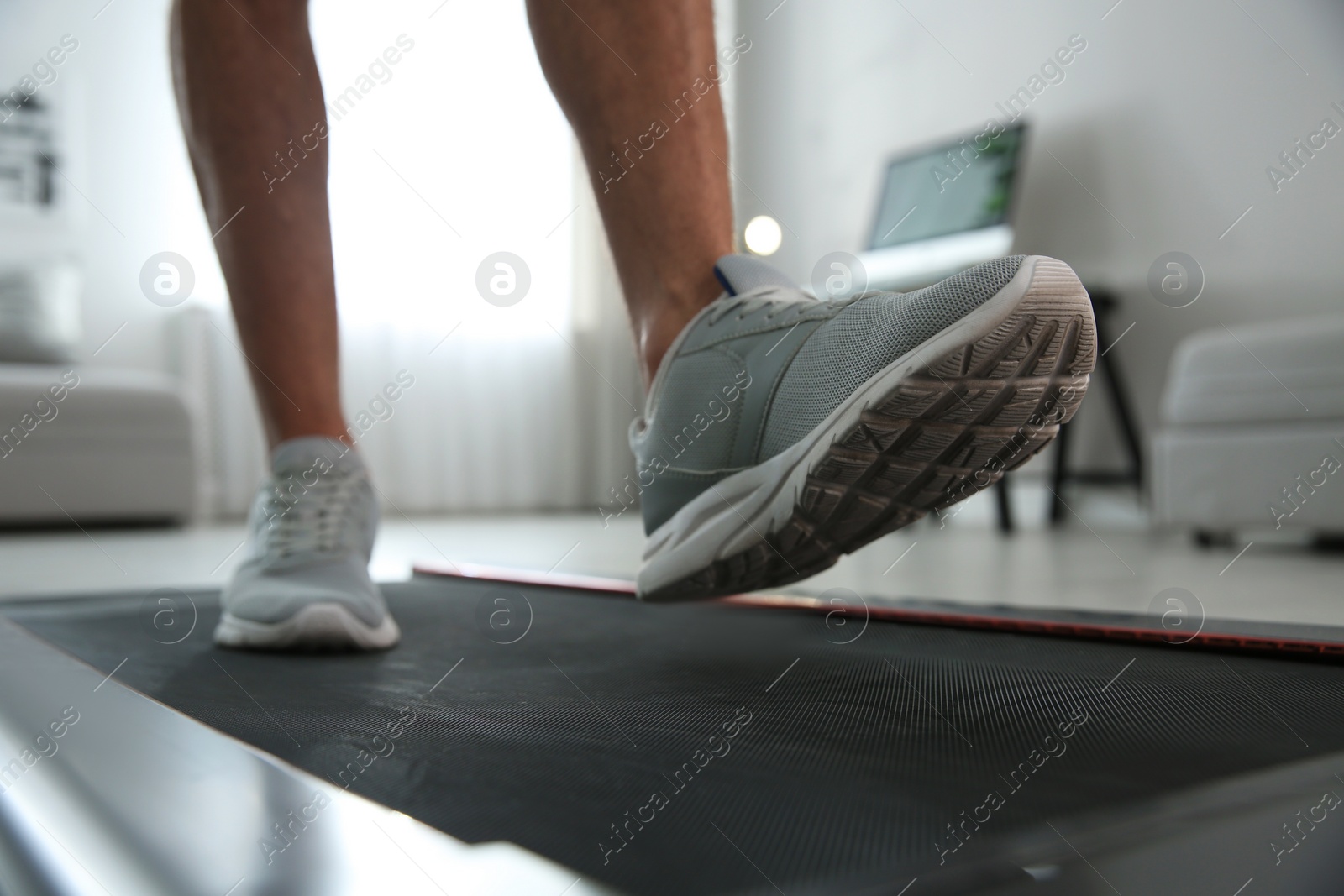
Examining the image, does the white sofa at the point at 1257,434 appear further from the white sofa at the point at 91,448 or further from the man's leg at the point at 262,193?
the white sofa at the point at 91,448

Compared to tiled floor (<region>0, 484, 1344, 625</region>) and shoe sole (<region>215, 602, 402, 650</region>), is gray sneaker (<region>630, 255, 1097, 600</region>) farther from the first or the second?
tiled floor (<region>0, 484, 1344, 625</region>)

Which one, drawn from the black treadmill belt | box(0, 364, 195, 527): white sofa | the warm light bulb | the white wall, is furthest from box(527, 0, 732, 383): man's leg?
the warm light bulb

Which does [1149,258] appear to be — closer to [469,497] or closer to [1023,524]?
[1023,524]

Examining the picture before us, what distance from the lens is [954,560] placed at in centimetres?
183

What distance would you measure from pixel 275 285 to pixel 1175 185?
8.37ft

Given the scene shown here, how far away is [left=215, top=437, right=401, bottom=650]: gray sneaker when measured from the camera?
722mm

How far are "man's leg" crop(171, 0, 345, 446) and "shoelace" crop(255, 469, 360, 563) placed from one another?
54 mm

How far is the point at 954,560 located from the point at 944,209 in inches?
59.2

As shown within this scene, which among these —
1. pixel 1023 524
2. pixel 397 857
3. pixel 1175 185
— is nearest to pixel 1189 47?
pixel 1175 185

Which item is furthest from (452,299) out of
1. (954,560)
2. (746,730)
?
(746,730)

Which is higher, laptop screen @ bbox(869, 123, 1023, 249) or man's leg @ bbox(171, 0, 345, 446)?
man's leg @ bbox(171, 0, 345, 446)

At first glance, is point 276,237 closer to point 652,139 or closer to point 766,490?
point 652,139

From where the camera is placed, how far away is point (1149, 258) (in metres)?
2.75

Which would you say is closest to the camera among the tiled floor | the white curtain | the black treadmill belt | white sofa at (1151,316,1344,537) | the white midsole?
the black treadmill belt
